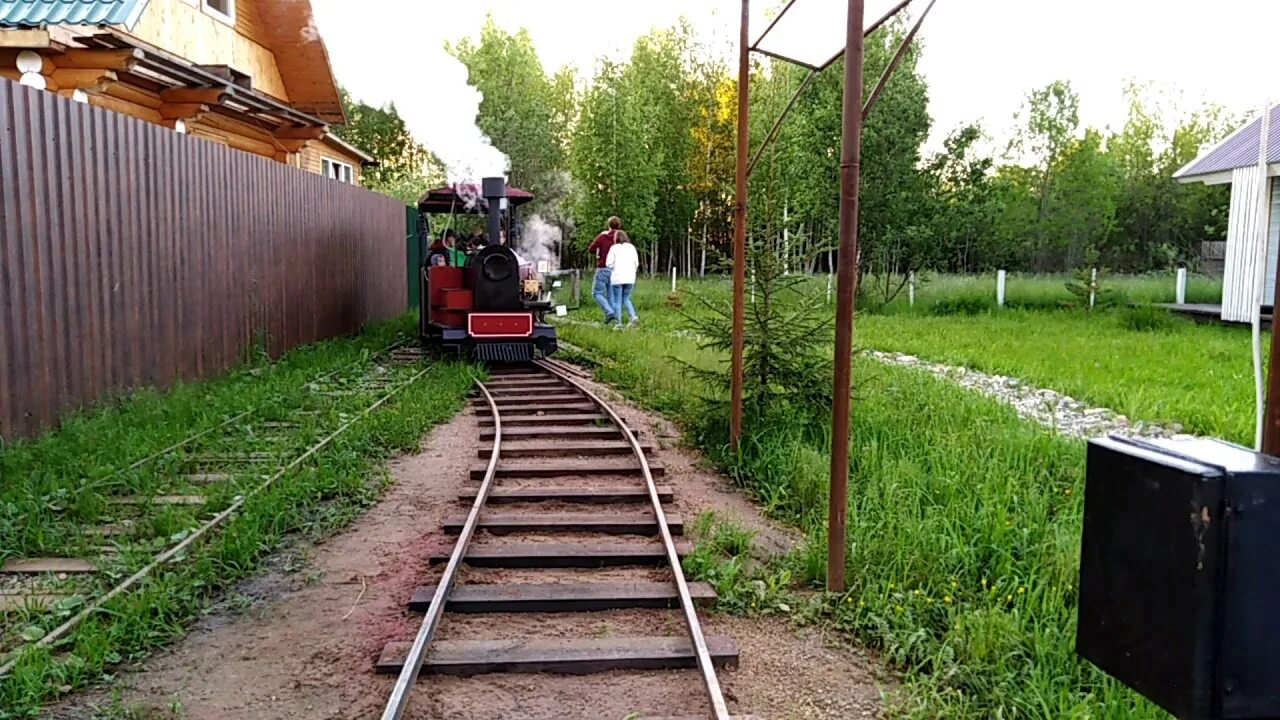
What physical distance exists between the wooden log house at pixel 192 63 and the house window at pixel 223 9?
0.02 meters

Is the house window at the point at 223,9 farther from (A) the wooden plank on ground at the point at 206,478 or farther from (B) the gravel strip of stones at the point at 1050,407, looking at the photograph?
(A) the wooden plank on ground at the point at 206,478

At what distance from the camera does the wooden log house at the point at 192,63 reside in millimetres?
10398

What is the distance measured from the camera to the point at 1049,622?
3.96m

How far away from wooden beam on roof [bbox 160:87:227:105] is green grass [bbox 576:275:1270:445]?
22.9 feet

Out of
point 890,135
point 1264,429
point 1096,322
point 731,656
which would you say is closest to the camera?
point 1264,429

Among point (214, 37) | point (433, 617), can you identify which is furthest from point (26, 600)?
point (214, 37)

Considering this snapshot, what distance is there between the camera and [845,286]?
4523mm

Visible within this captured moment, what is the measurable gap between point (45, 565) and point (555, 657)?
276 centimetres

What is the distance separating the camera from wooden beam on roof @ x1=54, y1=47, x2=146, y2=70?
10.4 metres

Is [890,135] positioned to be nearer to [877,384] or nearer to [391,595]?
[877,384]

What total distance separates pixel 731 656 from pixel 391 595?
1.74 m

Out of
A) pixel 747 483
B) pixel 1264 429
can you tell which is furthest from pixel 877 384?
pixel 1264 429

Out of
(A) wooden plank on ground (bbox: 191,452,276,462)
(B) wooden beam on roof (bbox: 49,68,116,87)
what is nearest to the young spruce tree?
(A) wooden plank on ground (bbox: 191,452,276,462)

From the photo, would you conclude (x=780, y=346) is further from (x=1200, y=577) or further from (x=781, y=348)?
(x=1200, y=577)
